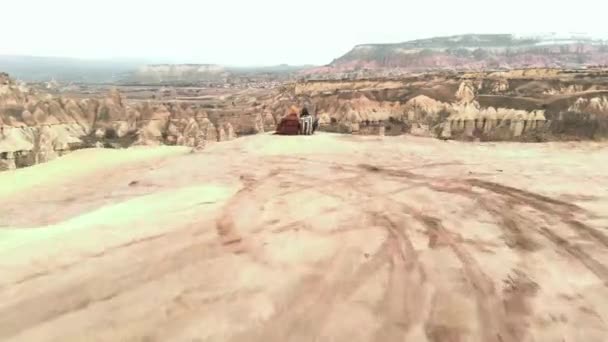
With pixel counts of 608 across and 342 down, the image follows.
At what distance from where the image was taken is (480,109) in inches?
2047

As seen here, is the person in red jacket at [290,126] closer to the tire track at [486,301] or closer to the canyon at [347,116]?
the tire track at [486,301]

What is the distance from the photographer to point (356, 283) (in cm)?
627

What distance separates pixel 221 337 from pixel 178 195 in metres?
5.62

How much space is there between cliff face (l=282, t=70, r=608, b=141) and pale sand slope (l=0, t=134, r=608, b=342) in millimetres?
28829

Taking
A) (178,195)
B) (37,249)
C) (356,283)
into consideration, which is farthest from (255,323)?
(178,195)

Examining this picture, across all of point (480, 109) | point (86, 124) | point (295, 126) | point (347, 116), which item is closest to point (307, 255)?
point (295, 126)

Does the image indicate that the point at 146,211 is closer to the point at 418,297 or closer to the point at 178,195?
the point at 178,195

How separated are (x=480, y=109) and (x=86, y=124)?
149 ft

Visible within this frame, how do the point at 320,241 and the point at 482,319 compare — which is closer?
the point at 482,319

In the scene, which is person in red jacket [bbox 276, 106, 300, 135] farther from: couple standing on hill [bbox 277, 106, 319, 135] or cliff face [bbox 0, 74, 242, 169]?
cliff face [bbox 0, 74, 242, 169]

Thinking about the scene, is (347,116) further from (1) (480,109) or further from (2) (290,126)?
(2) (290,126)

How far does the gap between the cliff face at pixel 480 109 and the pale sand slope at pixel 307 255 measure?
94.6 ft

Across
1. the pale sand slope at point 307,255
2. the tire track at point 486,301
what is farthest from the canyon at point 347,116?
the tire track at point 486,301

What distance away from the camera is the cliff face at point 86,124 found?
50.8 m
